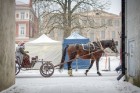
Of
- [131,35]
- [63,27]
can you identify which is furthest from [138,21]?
[63,27]

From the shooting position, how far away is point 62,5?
39188mm

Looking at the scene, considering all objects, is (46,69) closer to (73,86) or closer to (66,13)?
(73,86)

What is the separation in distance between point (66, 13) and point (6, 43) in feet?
84.9

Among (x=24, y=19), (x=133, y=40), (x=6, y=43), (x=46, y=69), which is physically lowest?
(x=46, y=69)

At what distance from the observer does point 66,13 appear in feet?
128

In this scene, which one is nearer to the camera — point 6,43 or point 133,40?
point 6,43

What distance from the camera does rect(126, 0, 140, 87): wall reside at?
13.4 metres

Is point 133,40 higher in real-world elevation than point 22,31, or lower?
lower

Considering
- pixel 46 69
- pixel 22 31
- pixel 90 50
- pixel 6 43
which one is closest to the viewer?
pixel 6 43

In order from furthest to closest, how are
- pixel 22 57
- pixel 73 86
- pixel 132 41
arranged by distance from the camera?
pixel 22 57 < pixel 132 41 < pixel 73 86

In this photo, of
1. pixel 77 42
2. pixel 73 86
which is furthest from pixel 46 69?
pixel 77 42

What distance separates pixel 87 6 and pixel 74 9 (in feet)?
4.77

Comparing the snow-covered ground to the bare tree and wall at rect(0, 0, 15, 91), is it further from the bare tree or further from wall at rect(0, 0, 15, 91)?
the bare tree

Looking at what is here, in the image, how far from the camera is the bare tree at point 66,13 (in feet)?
125
